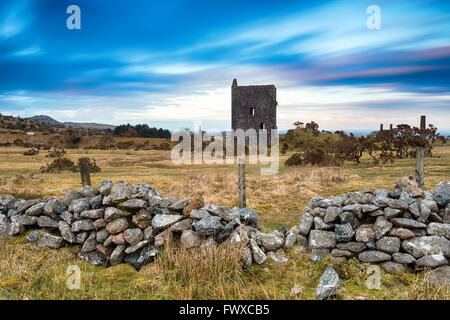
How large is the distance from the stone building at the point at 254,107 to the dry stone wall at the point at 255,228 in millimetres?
2912

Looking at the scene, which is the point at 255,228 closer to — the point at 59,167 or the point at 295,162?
the point at 295,162

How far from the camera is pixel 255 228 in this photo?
7.36 metres

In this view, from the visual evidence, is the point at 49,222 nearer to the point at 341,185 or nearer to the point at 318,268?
the point at 318,268

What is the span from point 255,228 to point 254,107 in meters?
3.76

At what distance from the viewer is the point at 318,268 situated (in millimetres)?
6305

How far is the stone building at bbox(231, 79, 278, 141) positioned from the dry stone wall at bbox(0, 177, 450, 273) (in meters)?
2.91

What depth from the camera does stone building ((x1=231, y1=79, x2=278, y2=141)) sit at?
9305mm

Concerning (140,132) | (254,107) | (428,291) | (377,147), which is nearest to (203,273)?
(428,291)

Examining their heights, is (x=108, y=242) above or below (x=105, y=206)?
below

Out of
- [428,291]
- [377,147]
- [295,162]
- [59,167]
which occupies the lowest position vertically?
[428,291]

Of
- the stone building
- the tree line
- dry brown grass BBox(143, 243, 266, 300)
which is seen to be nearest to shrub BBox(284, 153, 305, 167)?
the stone building
